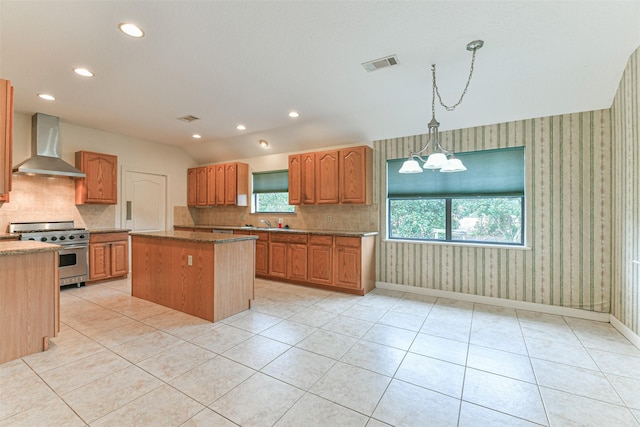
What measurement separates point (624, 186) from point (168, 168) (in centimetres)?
753

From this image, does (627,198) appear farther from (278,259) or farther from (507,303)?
(278,259)

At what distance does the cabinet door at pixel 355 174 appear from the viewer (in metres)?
4.61

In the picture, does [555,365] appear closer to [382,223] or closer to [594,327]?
[594,327]

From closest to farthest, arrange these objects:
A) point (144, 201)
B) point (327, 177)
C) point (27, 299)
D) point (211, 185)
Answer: point (27, 299) → point (327, 177) → point (144, 201) → point (211, 185)

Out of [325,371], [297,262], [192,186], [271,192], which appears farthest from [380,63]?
[192,186]

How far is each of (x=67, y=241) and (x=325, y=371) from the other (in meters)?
4.58

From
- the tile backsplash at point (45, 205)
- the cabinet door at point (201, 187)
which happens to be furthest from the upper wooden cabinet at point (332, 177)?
the tile backsplash at point (45, 205)

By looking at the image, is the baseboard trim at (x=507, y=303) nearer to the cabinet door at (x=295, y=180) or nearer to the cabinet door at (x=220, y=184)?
the cabinet door at (x=295, y=180)

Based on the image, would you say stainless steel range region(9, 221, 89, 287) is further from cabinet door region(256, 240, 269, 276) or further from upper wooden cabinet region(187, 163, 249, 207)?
cabinet door region(256, 240, 269, 276)

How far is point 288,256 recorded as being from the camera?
16.3 ft

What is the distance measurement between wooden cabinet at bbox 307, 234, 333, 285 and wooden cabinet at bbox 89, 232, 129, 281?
338 centimetres

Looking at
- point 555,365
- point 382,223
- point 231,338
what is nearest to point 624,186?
point 555,365

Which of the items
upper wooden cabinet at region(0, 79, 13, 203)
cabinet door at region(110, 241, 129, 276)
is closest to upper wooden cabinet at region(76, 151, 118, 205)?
cabinet door at region(110, 241, 129, 276)

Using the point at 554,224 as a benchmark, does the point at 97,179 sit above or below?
above
